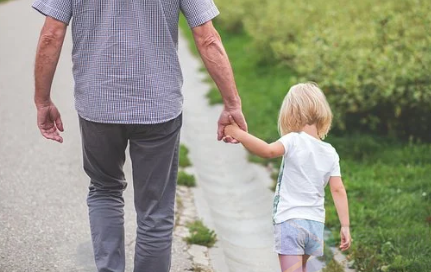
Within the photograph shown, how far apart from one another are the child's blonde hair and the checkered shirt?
0.54 m

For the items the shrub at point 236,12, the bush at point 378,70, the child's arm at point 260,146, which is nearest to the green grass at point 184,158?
the bush at point 378,70

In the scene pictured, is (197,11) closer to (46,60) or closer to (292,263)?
(46,60)

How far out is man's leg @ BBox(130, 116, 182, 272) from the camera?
365 cm

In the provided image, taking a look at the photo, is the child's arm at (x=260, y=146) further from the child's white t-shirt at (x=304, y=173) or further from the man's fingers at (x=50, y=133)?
the man's fingers at (x=50, y=133)

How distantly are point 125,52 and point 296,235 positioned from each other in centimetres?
113

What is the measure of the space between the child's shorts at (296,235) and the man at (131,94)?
21.0 inches

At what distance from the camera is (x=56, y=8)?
3445 mm

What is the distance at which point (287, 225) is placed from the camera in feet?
11.7

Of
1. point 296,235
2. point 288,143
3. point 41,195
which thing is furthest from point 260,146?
point 41,195

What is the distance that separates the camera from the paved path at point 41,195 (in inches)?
185

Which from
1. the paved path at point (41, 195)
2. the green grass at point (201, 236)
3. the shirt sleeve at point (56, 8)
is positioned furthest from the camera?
the green grass at point (201, 236)

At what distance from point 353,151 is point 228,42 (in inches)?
300

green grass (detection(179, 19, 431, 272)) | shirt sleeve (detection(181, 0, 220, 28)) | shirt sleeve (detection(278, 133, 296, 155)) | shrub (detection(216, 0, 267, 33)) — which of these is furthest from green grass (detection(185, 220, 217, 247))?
shrub (detection(216, 0, 267, 33))

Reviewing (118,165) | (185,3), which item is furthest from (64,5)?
(118,165)
